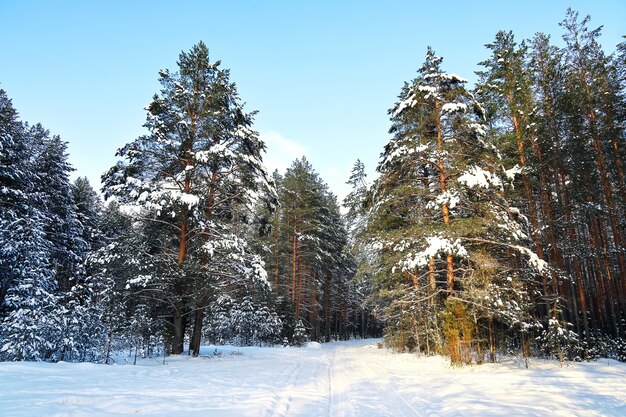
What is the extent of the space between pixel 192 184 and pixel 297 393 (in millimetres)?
10902

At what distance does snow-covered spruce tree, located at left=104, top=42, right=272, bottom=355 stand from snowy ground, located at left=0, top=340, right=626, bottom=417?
3831mm

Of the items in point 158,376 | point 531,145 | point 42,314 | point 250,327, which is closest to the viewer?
point 158,376

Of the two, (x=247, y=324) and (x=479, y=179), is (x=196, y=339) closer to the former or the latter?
(x=247, y=324)

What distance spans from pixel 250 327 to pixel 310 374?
1512cm

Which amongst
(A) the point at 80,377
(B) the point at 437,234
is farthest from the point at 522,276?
(A) the point at 80,377

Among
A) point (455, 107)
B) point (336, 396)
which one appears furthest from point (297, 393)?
point (455, 107)

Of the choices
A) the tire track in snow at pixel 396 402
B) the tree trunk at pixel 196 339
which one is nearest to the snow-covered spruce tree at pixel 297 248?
the tree trunk at pixel 196 339

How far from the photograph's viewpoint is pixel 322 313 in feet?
127

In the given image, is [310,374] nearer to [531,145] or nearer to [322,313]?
[531,145]

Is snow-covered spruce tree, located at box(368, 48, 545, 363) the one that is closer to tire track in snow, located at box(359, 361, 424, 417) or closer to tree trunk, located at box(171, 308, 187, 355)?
tire track in snow, located at box(359, 361, 424, 417)

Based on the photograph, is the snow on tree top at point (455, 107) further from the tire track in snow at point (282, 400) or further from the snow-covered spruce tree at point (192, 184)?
the tire track in snow at point (282, 400)

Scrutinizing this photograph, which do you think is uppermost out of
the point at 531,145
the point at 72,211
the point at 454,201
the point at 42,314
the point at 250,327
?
the point at 531,145

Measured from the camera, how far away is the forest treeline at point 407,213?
1099cm

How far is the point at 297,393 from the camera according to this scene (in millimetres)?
6477
